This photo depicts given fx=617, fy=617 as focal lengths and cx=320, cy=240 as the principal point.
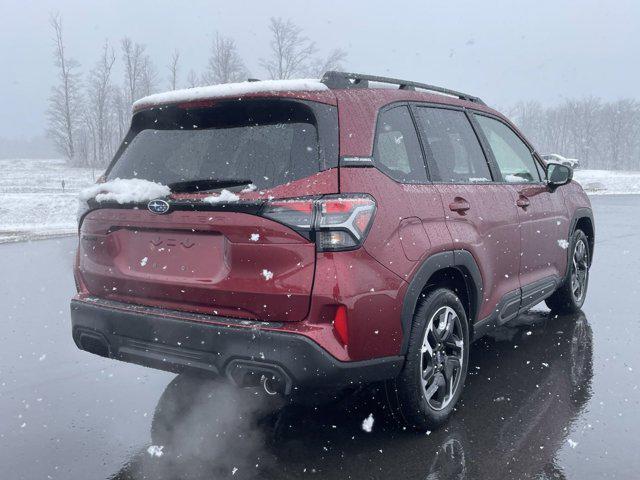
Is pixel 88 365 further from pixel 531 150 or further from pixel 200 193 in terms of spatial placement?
pixel 531 150

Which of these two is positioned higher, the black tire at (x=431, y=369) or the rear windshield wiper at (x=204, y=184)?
the rear windshield wiper at (x=204, y=184)

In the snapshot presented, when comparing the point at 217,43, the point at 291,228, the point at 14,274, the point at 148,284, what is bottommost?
the point at 14,274

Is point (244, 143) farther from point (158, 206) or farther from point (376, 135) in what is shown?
point (376, 135)

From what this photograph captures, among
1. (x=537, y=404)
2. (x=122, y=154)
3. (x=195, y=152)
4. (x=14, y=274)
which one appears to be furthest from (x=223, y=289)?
(x=14, y=274)

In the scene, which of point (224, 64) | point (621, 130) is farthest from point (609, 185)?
point (621, 130)

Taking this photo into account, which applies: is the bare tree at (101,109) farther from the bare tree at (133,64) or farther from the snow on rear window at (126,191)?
the snow on rear window at (126,191)

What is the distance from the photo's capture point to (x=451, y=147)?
391cm

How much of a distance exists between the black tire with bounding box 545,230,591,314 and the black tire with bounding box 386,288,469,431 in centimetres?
242

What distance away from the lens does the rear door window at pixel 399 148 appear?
312 centimetres

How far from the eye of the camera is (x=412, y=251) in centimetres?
309

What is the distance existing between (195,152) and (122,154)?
0.66m

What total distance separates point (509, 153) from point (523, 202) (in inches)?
18.9

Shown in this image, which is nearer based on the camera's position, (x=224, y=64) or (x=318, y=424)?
(x=318, y=424)

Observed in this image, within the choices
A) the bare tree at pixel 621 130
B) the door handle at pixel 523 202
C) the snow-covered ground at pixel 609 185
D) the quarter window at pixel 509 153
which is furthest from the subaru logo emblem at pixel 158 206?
the bare tree at pixel 621 130
